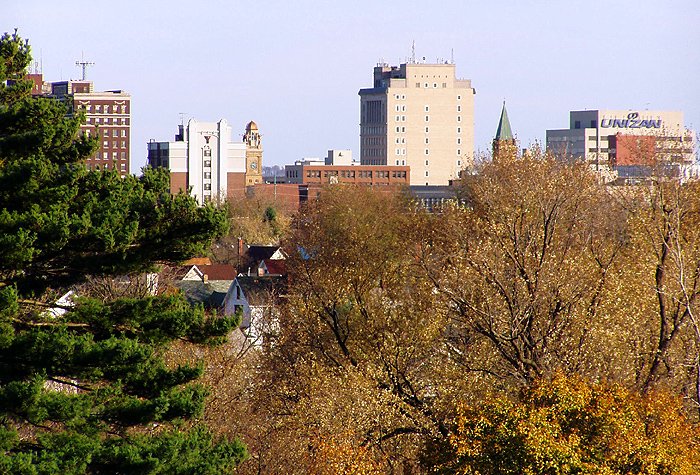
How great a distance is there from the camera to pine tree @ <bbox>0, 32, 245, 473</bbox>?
17.2 metres

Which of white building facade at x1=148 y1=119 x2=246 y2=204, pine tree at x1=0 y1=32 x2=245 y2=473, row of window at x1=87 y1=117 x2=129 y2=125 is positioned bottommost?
pine tree at x1=0 y1=32 x2=245 y2=473

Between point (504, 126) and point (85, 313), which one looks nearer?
point (85, 313)

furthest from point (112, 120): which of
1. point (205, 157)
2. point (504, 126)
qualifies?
point (504, 126)

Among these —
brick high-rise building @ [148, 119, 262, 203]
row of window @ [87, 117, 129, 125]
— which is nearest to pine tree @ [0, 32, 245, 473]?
brick high-rise building @ [148, 119, 262, 203]

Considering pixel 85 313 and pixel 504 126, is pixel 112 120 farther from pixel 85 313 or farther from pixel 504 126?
pixel 85 313

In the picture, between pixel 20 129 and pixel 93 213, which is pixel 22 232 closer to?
pixel 93 213

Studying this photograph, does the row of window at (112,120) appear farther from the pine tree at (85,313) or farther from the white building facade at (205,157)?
the pine tree at (85,313)

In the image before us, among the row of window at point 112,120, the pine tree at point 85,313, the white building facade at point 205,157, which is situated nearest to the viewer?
the pine tree at point 85,313

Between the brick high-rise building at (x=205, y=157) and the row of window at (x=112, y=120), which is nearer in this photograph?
the brick high-rise building at (x=205, y=157)

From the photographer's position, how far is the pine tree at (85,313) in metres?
17.2

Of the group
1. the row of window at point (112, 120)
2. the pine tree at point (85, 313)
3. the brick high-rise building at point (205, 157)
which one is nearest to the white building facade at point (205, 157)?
the brick high-rise building at point (205, 157)

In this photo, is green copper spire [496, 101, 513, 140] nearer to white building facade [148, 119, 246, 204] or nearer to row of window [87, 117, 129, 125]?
white building facade [148, 119, 246, 204]

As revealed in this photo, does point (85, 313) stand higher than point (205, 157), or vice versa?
point (205, 157)

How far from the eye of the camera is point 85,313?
18.8 metres
